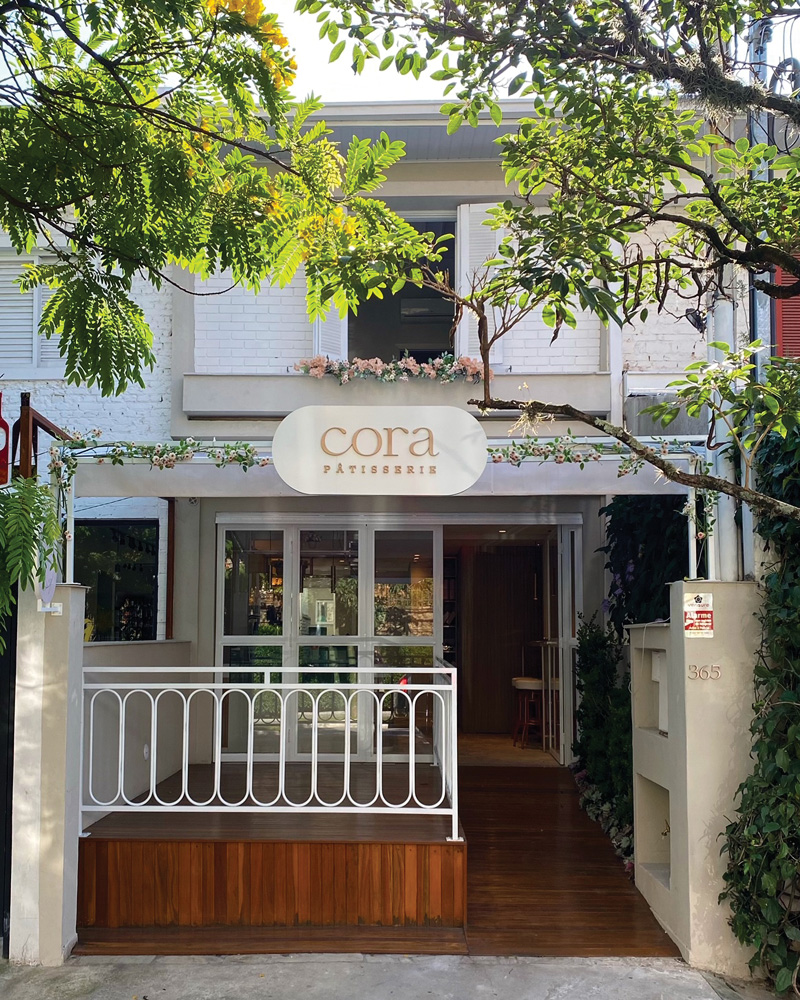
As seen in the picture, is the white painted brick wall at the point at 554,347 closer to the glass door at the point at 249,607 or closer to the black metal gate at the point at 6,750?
the glass door at the point at 249,607

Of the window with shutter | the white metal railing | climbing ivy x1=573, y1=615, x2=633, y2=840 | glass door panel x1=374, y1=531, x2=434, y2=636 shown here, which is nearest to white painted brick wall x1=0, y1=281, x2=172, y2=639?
the white metal railing

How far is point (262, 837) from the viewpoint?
17.6ft

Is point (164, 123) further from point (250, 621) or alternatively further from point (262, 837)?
point (250, 621)

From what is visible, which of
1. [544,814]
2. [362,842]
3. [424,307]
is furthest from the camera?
[424,307]

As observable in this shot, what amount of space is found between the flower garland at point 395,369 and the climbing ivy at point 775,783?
330 centimetres

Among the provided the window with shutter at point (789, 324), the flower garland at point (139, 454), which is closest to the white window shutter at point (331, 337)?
the flower garland at point (139, 454)

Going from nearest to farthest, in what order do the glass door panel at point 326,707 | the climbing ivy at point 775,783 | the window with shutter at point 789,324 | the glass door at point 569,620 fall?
1. the climbing ivy at point 775,783
2. the window with shutter at point 789,324
3. the glass door panel at point 326,707
4. the glass door at point 569,620

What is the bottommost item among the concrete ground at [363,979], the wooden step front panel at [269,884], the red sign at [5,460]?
the concrete ground at [363,979]

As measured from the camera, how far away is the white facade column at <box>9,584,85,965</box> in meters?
4.82

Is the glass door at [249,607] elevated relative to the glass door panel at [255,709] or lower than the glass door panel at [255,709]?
elevated

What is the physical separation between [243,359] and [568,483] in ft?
12.0

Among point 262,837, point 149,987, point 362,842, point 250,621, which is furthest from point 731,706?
point 250,621

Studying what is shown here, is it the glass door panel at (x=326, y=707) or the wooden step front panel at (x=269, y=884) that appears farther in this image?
the glass door panel at (x=326, y=707)

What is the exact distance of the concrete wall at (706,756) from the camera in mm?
4793
